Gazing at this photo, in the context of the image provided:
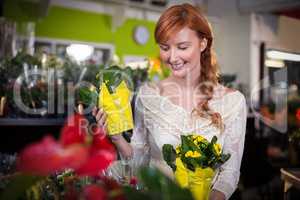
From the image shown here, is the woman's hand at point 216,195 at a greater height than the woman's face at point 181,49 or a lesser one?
lesser

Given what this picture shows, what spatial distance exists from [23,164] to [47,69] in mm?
2539

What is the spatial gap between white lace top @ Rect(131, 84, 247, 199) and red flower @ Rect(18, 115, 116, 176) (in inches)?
27.7

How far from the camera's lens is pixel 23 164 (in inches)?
11.6

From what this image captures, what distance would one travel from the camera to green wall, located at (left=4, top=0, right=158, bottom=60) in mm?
5698

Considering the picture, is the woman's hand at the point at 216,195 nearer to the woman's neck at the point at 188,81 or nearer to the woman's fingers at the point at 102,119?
the woman's fingers at the point at 102,119

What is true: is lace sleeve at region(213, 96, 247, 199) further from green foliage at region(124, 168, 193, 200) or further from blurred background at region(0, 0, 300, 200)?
green foliage at region(124, 168, 193, 200)

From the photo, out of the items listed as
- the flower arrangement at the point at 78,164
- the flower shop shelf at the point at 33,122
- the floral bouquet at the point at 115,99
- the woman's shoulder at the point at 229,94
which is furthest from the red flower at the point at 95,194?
the flower shop shelf at the point at 33,122

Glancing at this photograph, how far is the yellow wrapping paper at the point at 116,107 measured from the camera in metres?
0.86

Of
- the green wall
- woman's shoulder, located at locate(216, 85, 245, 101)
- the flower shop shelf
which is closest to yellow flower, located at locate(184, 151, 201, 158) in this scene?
woman's shoulder, located at locate(216, 85, 245, 101)

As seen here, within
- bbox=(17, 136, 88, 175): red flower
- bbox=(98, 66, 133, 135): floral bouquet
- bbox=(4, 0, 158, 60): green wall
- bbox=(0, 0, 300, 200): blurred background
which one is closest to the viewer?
bbox=(17, 136, 88, 175): red flower

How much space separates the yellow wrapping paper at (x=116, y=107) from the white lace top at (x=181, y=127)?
12 centimetres

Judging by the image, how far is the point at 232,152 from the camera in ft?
3.58

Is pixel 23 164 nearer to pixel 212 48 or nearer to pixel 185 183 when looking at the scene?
pixel 185 183

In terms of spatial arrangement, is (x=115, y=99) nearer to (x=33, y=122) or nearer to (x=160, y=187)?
(x=160, y=187)
